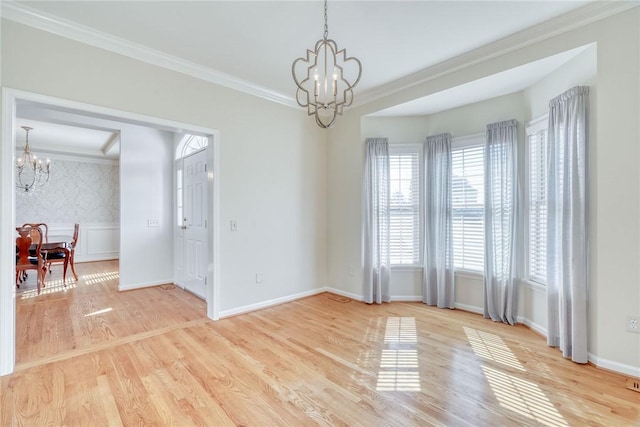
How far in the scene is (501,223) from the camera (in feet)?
11.2

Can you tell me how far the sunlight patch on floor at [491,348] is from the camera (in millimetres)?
2482

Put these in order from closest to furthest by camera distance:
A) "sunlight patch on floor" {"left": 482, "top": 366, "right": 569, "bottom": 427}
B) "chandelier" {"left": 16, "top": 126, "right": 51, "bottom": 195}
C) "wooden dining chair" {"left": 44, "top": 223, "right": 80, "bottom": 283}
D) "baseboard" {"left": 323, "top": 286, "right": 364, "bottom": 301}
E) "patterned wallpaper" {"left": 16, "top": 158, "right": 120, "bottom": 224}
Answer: "sunlight patch on floor" {"left": 482, "top": 366, "right": 569, "bottom": 427} < "baseboard" {"left": 323, "top": 286, "right": 364, "bottom": 301} < "wooden dining chair" {"left": 44, "top": 223, "right": 80, "bottom": 283} < "chandelier" {"left": 16, "top": 126, "right": 51, "bottom": 195} < "patterned wallpaper" {"left": 16, "top": 158, "right": 120, "bottom": 224}

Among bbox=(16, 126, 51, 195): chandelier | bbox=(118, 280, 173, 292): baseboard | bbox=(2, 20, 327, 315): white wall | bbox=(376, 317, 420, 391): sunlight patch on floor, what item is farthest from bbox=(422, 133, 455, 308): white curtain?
bbox=(16, 126, 51, 195): chandelier

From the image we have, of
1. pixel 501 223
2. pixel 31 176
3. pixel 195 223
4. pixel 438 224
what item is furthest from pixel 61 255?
pixel 501 223

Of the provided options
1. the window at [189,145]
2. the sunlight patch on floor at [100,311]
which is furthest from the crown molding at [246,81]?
the sunlight patch on floor at [100,311]

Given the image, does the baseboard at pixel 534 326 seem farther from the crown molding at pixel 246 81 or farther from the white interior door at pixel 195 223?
the white interior door at pixel 195 223

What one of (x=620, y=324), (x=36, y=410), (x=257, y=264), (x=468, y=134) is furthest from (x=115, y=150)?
(x=620, y=324)

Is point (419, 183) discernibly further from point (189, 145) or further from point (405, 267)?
point (189, 145)

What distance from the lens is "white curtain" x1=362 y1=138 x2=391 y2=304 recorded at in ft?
13.5

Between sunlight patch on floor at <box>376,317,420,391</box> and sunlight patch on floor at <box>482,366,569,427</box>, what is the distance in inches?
22.0

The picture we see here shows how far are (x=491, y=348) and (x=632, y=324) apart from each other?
1032mm

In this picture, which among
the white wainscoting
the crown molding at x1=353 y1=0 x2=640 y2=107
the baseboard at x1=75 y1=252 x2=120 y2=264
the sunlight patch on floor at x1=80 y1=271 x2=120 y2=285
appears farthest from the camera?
the baseboard at x1=75 y1=252 x2=120 y2=264

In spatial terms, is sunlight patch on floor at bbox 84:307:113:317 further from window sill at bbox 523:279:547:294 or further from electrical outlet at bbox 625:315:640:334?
electrical outlet at bbox 625:315:640:334

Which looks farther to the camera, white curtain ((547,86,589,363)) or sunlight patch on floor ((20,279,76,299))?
sunlight patch on floor ((20,279,76,299))
